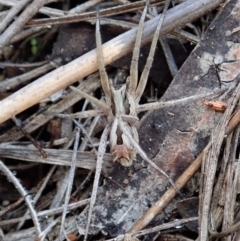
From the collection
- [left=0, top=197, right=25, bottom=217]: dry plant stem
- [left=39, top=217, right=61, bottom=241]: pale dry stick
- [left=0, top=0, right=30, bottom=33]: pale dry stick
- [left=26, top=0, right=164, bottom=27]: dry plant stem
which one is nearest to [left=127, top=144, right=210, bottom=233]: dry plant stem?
[left=39, top=217, right=61, bottom=241]: pale dry stick

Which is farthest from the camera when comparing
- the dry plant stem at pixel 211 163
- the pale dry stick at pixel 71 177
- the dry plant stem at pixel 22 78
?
the dry plant stem at pixel 22 78

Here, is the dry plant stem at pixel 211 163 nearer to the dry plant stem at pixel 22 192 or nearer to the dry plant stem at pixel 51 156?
the dry plant stem at pixel 51 156

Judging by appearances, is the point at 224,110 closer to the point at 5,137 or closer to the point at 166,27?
the point at 166,27

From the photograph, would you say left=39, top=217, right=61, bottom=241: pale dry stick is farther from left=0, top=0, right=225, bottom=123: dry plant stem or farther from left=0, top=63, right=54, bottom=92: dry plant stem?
left=0, top=63, right=54, bottom=92: dry plant stem

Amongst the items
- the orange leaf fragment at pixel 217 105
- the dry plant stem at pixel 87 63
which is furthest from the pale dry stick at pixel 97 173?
the orange leaf fragment at pixel 217 105

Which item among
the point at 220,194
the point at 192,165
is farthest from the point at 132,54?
the point at 220,194

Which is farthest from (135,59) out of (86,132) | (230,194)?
(230,194)

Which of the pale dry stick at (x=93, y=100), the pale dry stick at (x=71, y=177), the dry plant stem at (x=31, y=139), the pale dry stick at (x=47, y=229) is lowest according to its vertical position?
the pale dry stick at (x=47, y=229)
